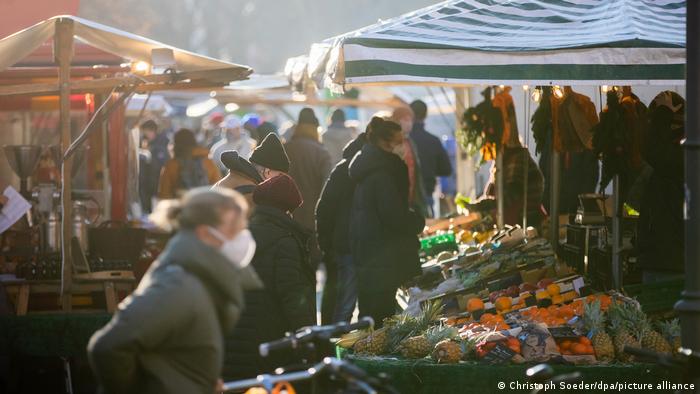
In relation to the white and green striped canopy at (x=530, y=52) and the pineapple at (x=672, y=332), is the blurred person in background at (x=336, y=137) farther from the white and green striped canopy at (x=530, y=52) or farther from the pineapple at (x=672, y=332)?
the pineapple at (x=672, y=332)

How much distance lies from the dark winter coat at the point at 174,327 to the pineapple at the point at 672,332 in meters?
3.79

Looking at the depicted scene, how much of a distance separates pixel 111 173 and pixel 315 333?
31.0 ft

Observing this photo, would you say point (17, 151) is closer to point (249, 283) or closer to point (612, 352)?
point (612, 352)

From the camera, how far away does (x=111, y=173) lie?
14328 mm

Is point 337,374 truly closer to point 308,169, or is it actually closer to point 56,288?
point 56,288

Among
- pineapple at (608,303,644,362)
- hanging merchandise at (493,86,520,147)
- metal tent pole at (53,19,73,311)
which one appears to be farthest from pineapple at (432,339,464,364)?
hanging merchandise at (493,86,520,147)

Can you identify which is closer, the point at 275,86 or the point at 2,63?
the point at 2,63

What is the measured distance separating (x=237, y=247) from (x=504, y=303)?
448 centimetres

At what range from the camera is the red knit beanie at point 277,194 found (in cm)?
737

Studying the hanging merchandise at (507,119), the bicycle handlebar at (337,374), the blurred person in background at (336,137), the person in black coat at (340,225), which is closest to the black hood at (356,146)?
the person in black coat at (340,225)

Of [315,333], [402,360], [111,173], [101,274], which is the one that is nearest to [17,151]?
[101,274]

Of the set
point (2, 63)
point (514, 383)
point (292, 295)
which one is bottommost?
point (514, 383)

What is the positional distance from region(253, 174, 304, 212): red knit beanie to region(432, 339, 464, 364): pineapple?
3.98 feet

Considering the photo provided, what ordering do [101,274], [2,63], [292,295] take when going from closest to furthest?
[292,295]
[2,63]
[101,274]
